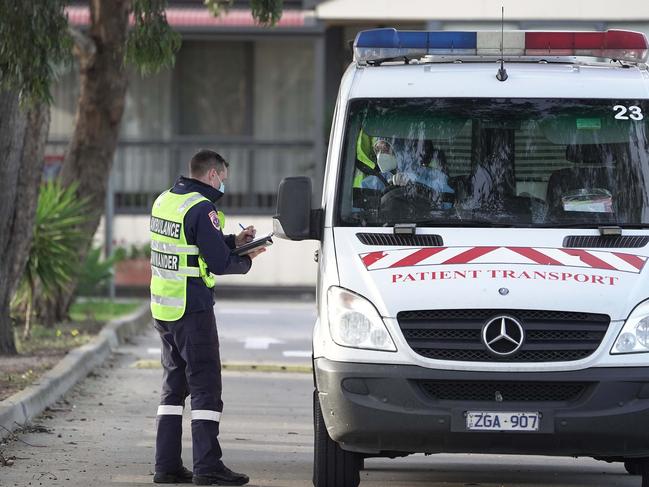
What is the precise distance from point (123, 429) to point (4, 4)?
310 cm

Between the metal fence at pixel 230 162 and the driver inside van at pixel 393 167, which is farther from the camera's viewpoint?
the metal fence at pixel 230 162

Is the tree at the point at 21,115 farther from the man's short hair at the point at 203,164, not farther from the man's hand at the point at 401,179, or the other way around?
the man's hand at the point at 401,179

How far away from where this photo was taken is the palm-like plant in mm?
16672

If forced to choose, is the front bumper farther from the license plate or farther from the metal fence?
the metal fence

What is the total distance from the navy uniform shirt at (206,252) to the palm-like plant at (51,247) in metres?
7.93

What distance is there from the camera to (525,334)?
749cm

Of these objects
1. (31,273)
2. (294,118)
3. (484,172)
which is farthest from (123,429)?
(294,118)

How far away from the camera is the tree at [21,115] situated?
11.3 metres

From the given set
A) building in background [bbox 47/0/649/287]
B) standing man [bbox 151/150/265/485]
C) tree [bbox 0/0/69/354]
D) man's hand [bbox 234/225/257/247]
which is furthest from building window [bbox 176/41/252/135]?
standing man [bbox 151/150/265/485]

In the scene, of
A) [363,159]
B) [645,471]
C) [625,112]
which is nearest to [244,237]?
[363,159]

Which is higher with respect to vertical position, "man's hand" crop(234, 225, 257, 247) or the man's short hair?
the man's short hair

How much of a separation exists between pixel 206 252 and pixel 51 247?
27.6ft

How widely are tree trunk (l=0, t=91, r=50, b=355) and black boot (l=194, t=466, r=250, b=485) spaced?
17.2 feet

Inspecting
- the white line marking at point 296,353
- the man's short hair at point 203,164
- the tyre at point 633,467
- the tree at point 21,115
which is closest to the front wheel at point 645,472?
the tyre at point 633,467
